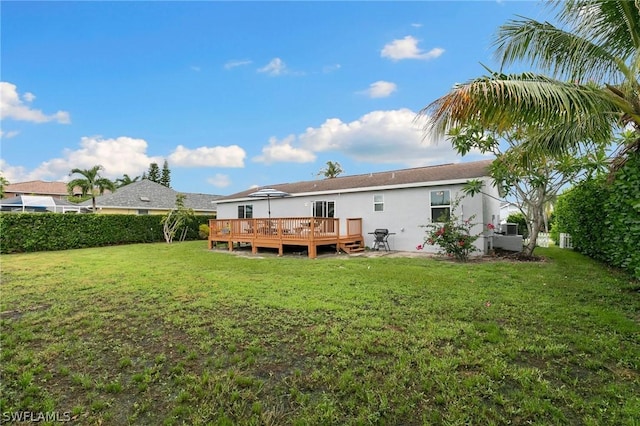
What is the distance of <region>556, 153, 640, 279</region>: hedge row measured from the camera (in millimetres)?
5246

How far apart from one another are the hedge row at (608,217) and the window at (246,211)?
15.2 m

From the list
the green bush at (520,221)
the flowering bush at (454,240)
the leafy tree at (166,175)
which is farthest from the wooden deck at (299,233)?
the leafy tree at (166,175)

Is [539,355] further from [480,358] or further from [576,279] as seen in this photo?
[576,279]

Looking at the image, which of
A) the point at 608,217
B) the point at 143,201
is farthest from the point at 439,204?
the point at 143,201

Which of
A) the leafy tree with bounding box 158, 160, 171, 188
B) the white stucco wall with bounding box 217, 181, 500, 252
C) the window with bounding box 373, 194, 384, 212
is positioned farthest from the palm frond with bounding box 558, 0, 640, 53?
the leafy tree with bounding box 158, 160, 171, 188

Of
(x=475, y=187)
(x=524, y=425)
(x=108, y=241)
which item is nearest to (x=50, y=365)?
(x=524, y=425)

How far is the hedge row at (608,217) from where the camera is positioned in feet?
17.2

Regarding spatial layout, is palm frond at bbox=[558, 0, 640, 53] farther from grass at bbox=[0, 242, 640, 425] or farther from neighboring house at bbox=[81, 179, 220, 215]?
neighboring house at bbox=[81, 179, 220, 215]

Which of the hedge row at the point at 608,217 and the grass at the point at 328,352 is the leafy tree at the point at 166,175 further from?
the hedge row at the point at 608,217

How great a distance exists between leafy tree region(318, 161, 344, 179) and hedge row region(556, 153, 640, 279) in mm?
21655

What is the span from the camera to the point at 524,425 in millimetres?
2273

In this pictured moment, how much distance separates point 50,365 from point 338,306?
3.63 meters

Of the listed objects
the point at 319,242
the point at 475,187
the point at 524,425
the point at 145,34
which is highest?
the point at 145,34

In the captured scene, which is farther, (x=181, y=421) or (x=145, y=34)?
(x=145, y=34)
